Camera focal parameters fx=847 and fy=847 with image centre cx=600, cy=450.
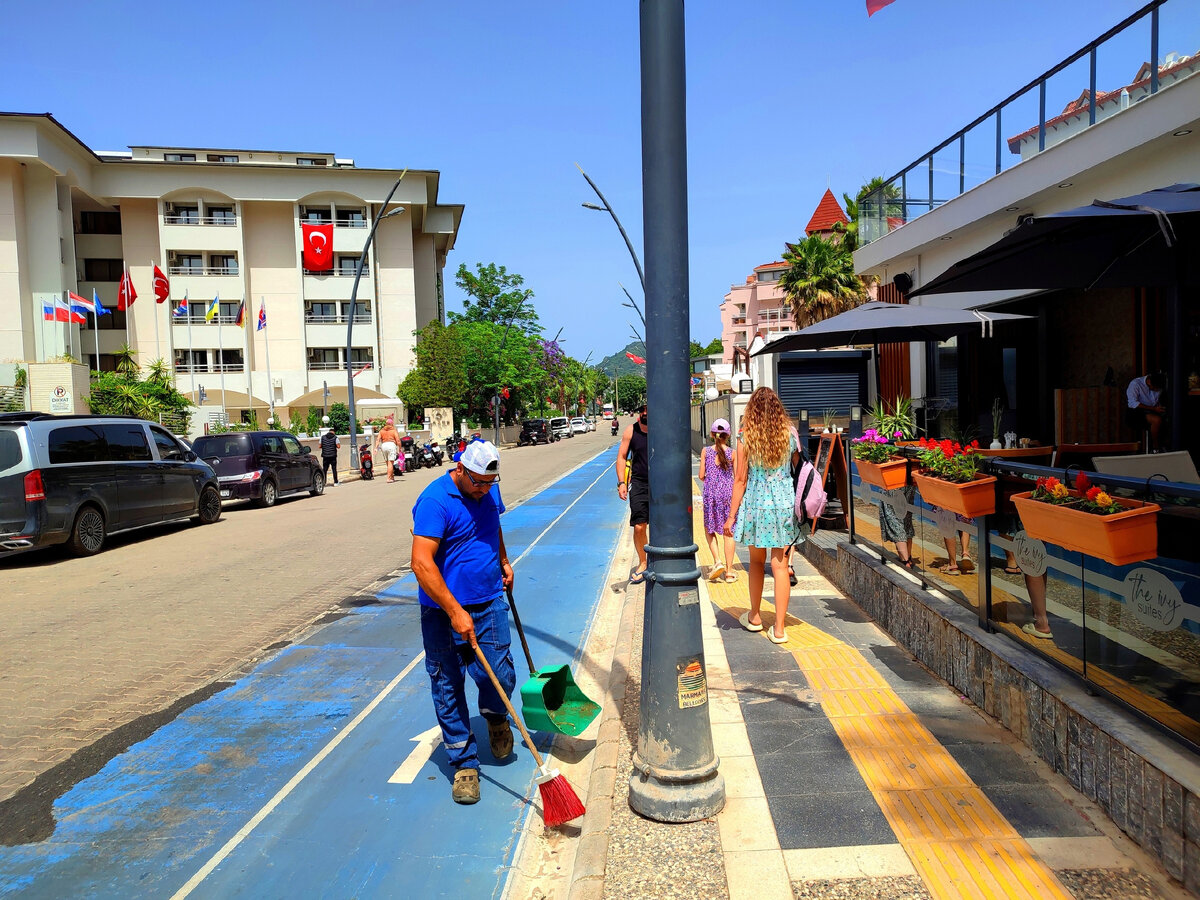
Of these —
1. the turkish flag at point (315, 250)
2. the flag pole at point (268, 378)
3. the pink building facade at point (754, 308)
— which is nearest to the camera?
the turkish flag at point (315, 250)

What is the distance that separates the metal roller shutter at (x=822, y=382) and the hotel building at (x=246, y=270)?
36.6 m

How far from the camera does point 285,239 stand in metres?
53.0

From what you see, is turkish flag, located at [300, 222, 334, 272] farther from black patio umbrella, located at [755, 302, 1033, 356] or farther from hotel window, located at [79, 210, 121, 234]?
black patio umbrella, located at [755, 302, 1033, 356]

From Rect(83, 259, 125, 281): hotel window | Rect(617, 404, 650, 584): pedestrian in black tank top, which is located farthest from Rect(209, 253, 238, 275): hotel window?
Rect(617, 404, 650, 584): pedestrian in black tank top

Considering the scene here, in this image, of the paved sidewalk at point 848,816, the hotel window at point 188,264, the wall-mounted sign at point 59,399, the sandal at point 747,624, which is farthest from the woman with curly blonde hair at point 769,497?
the hotel window at point 188,264

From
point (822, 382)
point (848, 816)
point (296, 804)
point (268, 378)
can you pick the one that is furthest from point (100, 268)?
point (848, 816)

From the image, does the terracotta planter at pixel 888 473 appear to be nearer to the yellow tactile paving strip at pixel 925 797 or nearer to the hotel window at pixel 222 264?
the yellow tactile paving strip at pixel 925 797

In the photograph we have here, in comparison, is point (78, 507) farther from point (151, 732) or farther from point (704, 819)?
point (704, 819)

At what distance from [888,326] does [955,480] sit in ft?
12.6

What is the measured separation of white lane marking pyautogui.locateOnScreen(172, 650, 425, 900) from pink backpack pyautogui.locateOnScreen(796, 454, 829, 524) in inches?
123

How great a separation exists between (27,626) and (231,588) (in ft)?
6.39

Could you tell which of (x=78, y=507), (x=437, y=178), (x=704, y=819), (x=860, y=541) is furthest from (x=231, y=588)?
(x=437, y=178)

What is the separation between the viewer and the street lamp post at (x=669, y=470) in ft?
11.8

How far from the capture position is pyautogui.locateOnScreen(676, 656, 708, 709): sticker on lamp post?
3.64 meters
